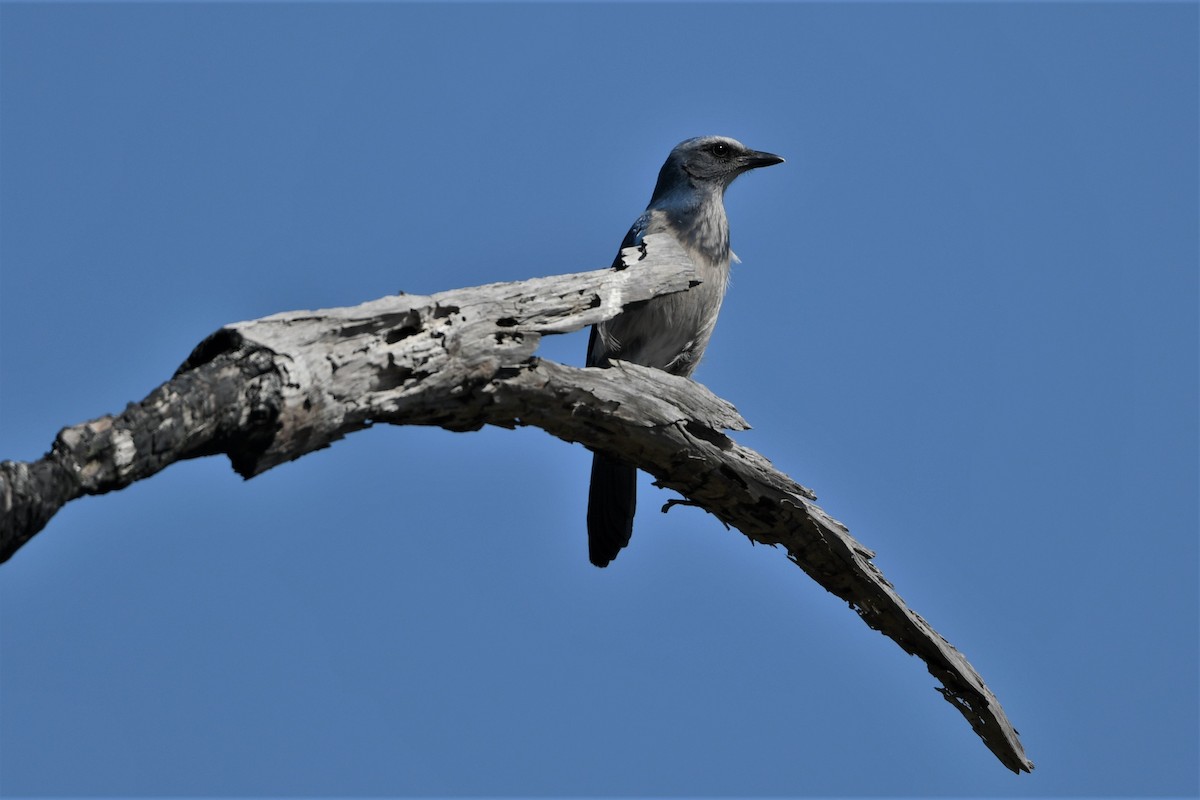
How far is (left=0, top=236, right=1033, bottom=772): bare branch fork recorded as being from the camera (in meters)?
3.60

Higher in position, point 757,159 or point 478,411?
point 757,159

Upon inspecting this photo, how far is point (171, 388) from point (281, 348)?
379 mm

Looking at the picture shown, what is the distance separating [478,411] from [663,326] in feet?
6.25

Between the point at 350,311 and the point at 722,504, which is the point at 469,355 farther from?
the point at 722,504

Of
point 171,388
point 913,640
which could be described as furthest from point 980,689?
point 171,388

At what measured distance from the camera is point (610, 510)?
250 inches

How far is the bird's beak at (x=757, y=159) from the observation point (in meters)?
7.01

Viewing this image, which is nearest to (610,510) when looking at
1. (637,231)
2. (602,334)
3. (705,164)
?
(602,334)

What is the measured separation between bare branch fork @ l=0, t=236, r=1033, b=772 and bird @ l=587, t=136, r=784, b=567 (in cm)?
49

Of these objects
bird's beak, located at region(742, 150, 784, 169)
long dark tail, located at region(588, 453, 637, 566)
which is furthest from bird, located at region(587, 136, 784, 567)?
bird's beak, located at region(742, 150, 784, 169)

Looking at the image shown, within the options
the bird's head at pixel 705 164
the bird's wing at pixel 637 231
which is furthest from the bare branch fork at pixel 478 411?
the bird's head at pixel 705 164

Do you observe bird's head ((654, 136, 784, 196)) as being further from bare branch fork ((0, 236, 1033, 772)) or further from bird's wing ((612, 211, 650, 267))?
bare branch fork ((0, 236, 1033, 772))

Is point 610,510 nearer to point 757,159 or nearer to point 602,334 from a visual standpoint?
point 602,334

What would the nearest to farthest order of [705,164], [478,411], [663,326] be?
[478,411] → [663,326] → [705,164]
